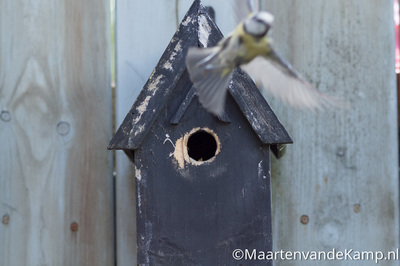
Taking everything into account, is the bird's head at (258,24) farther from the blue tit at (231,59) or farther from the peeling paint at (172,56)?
the peeling paint at (172,56)

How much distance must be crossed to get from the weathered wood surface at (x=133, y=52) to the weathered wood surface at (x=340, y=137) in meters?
0.32

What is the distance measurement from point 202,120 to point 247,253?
0.41 meters

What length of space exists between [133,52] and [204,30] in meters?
0.40

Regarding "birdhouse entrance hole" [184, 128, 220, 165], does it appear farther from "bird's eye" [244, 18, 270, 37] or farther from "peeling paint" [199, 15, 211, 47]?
"bird's eye" [244, 18, 270, 37]

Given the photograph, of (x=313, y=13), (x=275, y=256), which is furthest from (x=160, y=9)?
(x=275, y=256)

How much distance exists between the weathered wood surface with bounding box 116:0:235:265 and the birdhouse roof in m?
0.33

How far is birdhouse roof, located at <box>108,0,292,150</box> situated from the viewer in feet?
5.68

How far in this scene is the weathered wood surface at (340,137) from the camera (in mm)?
2145

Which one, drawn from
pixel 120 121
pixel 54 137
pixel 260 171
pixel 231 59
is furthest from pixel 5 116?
pixel 231 59

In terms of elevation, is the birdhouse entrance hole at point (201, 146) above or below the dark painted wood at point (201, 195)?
above

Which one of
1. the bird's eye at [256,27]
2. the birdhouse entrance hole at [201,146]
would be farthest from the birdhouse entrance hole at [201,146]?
the bird's eye at [256,27]

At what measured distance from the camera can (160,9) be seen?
213 centimetres

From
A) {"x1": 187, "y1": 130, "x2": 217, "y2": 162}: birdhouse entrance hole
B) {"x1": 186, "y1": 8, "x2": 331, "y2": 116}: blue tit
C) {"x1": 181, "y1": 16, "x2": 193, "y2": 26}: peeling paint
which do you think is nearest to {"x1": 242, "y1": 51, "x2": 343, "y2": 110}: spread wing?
{"x1": 186, "y1": 8, "x2": 331, "y2": 116}: blue tit

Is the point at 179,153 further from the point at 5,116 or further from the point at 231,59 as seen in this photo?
the point at 5,116
